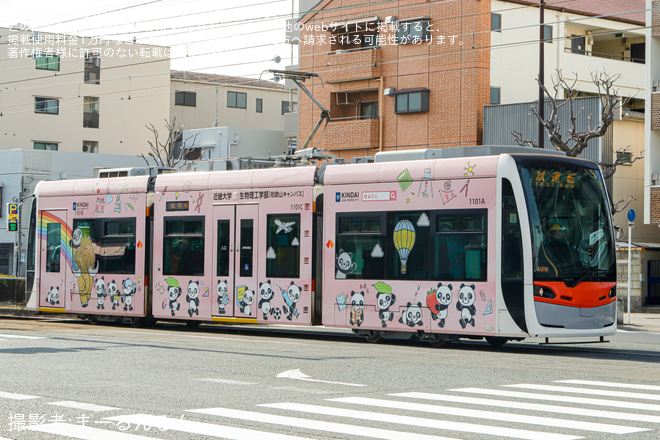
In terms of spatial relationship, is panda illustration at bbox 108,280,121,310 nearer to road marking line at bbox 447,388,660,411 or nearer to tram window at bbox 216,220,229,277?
tram window at bbox 216,220,229,277

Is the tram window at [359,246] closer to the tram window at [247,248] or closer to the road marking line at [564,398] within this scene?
the tram window at [247,248]

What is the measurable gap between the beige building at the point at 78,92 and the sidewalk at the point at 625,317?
29952mm

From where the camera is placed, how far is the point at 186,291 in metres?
21.4

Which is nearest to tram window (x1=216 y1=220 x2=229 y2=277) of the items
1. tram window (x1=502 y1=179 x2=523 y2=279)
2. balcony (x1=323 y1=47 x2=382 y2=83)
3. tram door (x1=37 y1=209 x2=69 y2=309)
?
tram door (x1=37 y1=209 x2=69 y2=309)

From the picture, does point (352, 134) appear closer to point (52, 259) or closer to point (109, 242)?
point (52, 259)

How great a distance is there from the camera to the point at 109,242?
23.1m

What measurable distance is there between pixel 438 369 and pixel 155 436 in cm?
616

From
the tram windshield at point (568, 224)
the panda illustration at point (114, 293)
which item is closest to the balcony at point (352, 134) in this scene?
the panda illustration at point (114, 293)

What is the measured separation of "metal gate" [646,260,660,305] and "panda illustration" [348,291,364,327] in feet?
63.6

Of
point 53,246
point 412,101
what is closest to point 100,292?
point 53,246

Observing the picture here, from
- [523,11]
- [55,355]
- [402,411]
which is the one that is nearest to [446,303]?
[55,355]

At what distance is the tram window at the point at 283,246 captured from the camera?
19453mm

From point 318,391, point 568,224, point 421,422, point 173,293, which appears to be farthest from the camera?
point 173,293

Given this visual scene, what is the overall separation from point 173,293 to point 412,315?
6.40 m
